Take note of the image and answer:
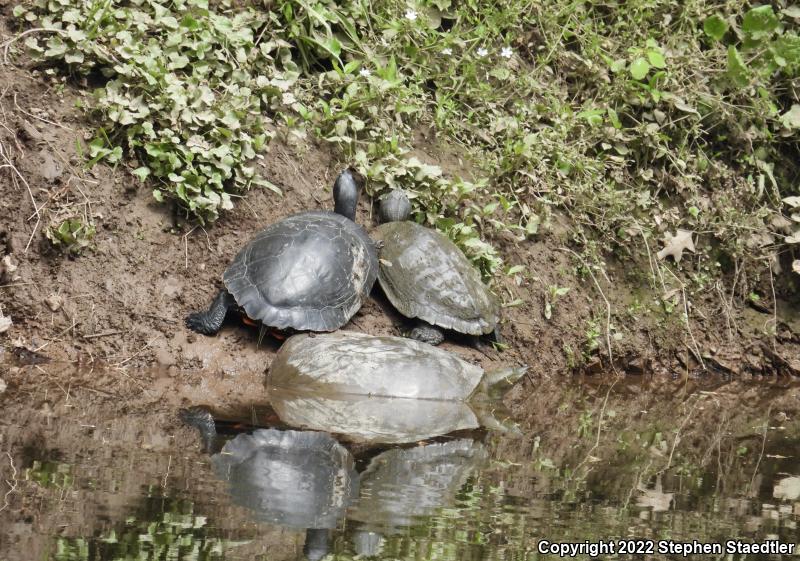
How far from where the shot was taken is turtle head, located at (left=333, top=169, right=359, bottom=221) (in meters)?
6.99

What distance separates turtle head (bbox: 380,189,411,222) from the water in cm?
255

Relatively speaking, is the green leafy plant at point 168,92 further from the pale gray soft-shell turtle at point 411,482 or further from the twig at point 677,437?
the twig at point 677,437

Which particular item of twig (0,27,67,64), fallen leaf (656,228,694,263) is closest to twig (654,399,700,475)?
fallen leaf (656,228,694,263)

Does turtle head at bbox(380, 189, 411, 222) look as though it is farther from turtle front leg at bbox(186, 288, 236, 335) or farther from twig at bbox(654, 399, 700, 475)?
twig at bbox(654, 399, 700, 475)

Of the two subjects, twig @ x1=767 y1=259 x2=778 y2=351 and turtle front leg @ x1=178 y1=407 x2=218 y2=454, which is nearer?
turtle front leg @ x1=178 y1=407 x2=218 y2=454

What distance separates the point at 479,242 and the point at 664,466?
10.1ft

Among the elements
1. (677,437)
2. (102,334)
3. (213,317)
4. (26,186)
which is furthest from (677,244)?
(26,186)

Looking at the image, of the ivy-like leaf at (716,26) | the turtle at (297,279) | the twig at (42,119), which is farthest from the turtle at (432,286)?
the ivy-like leaf at (716,26)

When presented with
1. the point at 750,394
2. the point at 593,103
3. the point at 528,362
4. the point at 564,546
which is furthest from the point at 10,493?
the point at 593,103

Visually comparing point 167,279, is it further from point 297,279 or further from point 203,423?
point 203,423

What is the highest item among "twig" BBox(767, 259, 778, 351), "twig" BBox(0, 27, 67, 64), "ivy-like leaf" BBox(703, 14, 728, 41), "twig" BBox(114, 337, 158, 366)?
"ivy-like leaf" BBox(703, 14, 728, 41)

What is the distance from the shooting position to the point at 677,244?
823 centimetres

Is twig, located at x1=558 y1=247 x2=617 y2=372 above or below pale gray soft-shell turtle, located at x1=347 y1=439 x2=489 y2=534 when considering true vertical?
above

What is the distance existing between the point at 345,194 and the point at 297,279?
0.99 meters
